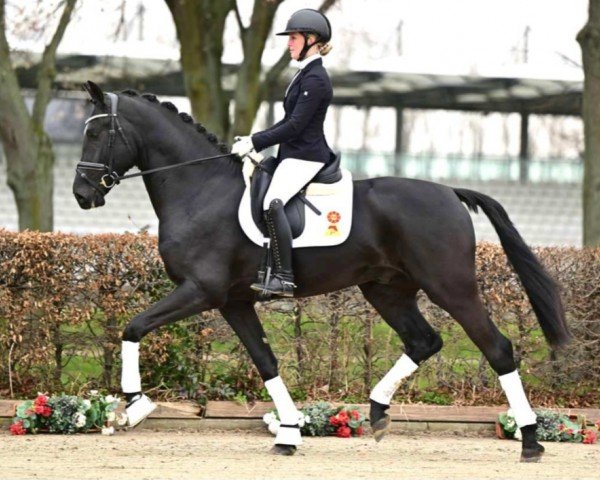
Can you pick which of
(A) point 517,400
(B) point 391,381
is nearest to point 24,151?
(B) point 391,381

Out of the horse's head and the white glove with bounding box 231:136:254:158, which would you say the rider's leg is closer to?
the white glove with bounding box 231:136:254:158

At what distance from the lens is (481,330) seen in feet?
25.1

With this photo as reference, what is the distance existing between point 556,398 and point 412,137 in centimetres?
2048

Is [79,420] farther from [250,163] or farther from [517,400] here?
[517,400]

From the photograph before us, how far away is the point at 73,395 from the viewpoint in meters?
9.23

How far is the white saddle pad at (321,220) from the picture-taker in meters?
7.64

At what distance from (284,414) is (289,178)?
1.62m

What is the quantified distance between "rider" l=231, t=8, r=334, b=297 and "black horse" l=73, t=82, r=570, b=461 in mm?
191

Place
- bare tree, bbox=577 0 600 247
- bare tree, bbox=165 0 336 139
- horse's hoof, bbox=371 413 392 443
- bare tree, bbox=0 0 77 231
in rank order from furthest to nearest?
bare tree, bbox=165 0 336 139
bare tree, bbox=0 0 77 231
bare tree, bbox=577 0 600 247
horse's hoof, bbox=371 413 392 443

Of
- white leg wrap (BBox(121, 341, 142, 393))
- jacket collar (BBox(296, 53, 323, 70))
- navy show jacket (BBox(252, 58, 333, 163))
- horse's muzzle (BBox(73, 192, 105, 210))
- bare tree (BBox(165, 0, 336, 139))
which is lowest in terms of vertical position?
white leg wrap (BBox(121, 341, 142, 393))

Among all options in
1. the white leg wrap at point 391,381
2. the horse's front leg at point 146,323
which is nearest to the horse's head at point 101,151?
the horse's front leg at point 146,323

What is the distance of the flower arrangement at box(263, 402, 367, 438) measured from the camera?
8.86 metres

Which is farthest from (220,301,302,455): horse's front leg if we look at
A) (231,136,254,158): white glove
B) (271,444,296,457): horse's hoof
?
(231,136,254,158): white glove

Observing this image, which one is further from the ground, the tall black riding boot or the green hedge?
the tall black riding boot
